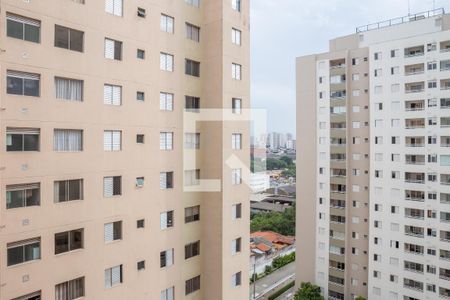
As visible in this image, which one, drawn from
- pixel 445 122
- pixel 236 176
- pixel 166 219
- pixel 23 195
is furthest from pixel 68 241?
pixel 445 122

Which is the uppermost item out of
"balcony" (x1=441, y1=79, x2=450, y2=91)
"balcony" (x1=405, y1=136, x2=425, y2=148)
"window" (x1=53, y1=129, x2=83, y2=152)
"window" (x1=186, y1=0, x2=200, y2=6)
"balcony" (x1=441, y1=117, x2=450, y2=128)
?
"window" (x1=186, y1=0, x2=200, y2=6)

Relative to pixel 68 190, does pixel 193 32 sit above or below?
above

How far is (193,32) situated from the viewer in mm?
13352

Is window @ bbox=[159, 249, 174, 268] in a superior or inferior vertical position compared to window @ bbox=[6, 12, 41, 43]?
inferior

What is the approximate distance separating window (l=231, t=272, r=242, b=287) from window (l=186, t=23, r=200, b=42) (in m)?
10.1

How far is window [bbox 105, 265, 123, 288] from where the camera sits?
34.2 ft

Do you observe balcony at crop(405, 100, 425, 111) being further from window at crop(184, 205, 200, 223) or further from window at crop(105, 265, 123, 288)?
window at crop(105, 265, 123, 288)

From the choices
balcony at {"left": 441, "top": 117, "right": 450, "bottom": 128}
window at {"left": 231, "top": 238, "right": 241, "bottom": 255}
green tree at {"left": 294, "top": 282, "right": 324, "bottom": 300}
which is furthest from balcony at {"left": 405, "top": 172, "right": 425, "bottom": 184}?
window at {"left": 231, "top": 238, "right": 241, "bottom": 255}

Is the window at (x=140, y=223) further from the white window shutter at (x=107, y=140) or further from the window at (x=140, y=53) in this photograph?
the window at (x=140, y=53)

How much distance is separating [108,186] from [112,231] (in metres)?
1.51

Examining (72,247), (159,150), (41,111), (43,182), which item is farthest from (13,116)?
(159,150)

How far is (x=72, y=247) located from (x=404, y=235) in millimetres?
26489

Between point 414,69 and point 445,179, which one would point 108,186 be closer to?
point 445,179

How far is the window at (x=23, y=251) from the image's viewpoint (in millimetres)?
8352
